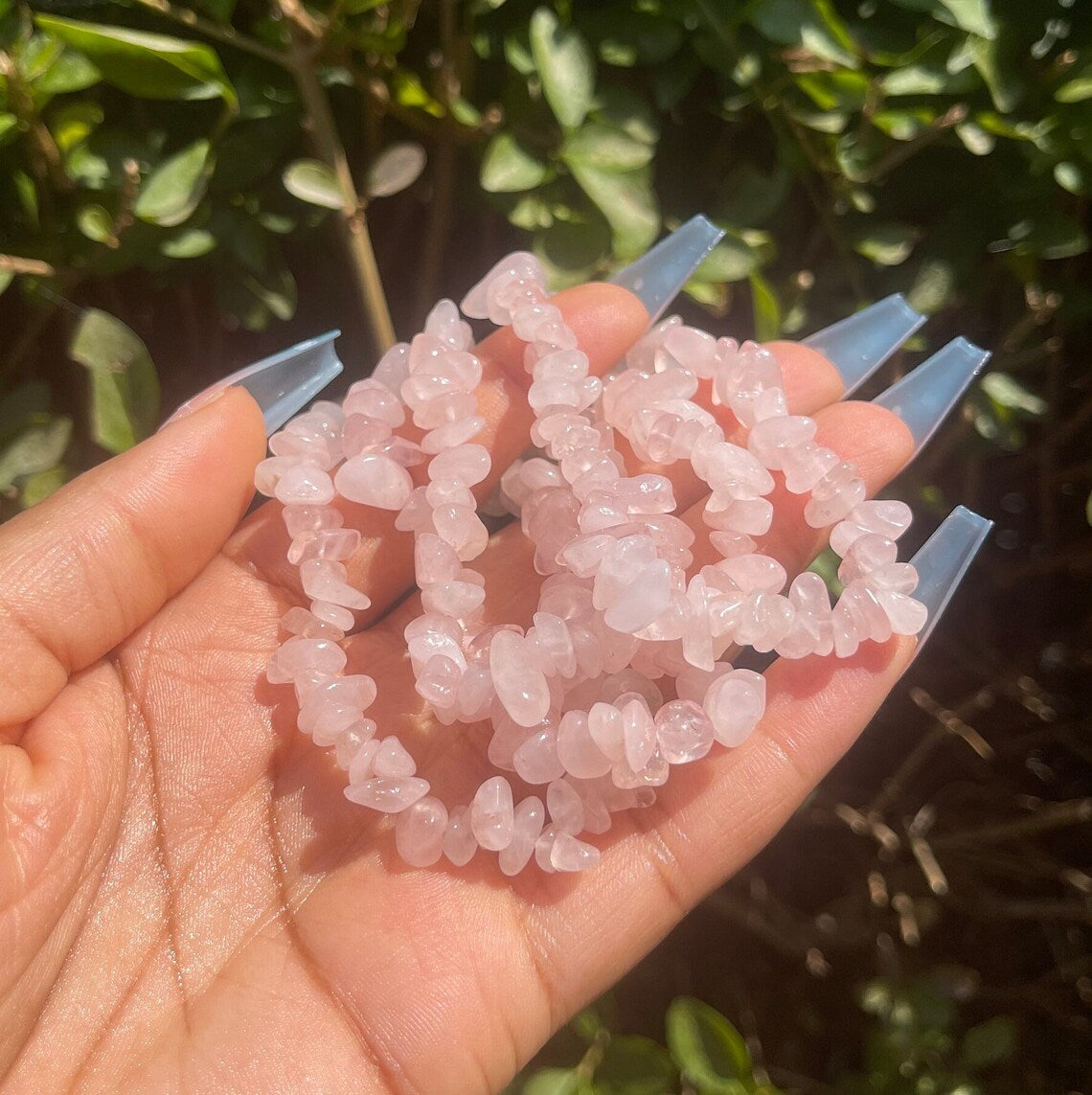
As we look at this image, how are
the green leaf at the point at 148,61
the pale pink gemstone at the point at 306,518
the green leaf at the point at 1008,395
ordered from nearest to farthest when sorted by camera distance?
the green leaf at the point at 148,61
the pale pink gemstone at the point at 306,518
the green leaf at the point at 1008,395

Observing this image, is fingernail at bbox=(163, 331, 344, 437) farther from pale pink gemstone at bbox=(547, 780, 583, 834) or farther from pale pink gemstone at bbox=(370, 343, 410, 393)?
pale pink gemstone at bbox=(547, 780, 583, 834)

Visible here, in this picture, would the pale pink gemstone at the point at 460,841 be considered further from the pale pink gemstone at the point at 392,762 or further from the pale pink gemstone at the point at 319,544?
the pale pink gemstone at the point at 319,544

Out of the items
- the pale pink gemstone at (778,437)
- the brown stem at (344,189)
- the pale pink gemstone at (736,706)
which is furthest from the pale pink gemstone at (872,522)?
the brown stem at (344,189)

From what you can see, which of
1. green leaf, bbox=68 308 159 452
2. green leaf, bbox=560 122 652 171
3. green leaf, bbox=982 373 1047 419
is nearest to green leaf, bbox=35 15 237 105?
green leaf, bbox=68 308 159 452

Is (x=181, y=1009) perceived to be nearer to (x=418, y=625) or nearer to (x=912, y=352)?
(x=418, y=625)

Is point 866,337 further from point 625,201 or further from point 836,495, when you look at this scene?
point 625,201
